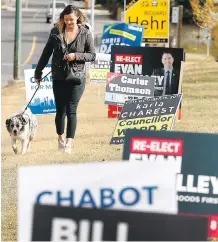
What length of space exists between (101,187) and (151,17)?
16.4m

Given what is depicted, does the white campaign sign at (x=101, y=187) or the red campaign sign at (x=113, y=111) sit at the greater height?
the white campaign sign at (x=101, y=187)

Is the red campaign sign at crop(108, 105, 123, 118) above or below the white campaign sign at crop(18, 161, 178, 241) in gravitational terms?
below

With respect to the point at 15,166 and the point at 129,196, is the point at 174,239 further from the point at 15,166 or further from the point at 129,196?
the point at 15,166

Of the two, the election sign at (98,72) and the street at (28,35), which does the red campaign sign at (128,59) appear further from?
the street at (28,35)

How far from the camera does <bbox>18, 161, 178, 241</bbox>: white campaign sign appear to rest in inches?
194

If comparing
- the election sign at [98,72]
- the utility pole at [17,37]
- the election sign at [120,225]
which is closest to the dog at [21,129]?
the election sign at [98,72]

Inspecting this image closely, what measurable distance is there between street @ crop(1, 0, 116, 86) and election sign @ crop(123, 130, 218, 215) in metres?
20.7

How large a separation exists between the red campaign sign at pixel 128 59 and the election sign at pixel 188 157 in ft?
28.0

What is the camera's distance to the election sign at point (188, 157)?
6.69m

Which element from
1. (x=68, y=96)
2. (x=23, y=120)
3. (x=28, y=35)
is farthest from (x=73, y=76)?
(x=28, y=35)

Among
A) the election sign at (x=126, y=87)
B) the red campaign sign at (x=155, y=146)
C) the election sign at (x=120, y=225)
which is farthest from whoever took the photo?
the election sign at (x=126, y=87)

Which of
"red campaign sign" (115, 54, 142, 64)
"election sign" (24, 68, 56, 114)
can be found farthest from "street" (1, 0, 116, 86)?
"election sign" (24, 68, 56, 114)

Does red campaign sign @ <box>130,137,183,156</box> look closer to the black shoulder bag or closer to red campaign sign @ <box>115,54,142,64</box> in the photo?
the black shoulder bag

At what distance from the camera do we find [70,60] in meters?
12.1
